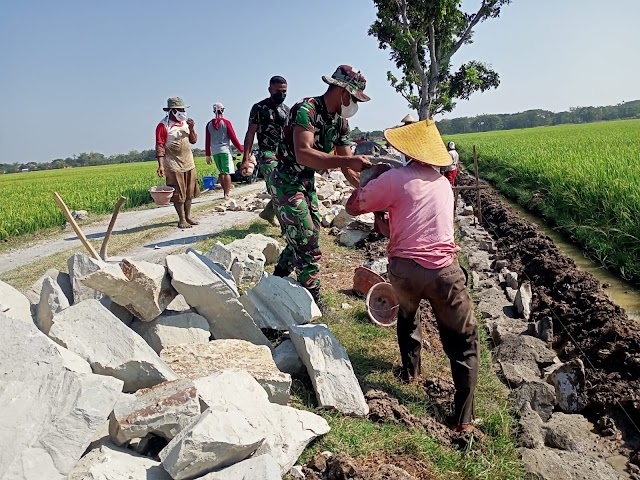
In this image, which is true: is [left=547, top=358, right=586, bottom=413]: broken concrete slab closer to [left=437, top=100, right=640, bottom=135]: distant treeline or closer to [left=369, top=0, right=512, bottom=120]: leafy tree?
[left=369, top=0, right=512, bottom=120]: leafy tree

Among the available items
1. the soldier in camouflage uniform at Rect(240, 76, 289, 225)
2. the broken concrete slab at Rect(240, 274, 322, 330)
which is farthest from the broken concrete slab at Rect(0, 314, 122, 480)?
the soldier in camouflage uniform at Rect(240, 76, 289, 225)

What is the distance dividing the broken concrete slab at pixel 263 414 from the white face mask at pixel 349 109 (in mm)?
2193

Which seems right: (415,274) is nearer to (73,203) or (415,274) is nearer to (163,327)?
(163,327)

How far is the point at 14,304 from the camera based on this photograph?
11.3ft

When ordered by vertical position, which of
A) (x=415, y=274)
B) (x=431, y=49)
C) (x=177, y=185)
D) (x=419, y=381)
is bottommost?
(x=419, y=381)

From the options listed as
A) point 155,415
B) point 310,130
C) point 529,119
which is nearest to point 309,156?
point 310,130

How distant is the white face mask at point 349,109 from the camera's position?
13.2ft

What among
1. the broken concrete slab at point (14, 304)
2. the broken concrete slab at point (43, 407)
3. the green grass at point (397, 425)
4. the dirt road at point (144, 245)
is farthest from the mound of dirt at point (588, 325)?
the dirt road at point (144, 245)

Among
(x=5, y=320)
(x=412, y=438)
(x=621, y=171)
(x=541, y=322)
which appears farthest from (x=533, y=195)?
(x=5, y=320)

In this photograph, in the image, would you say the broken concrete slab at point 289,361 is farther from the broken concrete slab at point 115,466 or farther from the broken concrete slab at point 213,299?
the broken concrete slab at point 115,466

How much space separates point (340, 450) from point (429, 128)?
1872 millimetres

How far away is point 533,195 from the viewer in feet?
39.2

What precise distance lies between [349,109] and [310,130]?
1.32 ft

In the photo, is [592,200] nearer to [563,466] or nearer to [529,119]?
[563,466]
